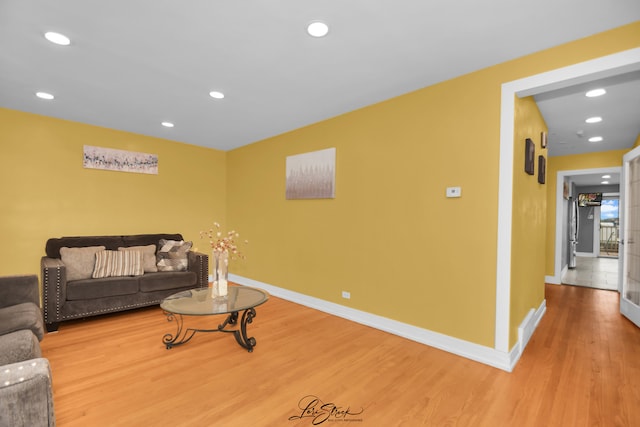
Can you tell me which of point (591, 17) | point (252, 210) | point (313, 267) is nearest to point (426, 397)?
point (313, 267)

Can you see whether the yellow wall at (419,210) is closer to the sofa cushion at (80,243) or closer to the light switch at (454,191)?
the light switch at (454,191)

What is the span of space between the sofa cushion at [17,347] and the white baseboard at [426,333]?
2.85 m

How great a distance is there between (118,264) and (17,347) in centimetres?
236

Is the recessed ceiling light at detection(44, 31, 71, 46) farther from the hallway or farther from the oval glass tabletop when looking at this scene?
the hallway

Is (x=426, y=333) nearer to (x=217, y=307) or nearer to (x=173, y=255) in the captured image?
(x=217, y=307)

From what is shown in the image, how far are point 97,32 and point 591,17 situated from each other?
3.44 metres

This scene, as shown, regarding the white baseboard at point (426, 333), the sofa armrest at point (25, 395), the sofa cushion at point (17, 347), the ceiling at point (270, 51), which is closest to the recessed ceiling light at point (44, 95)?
the ceiling at point (270, 51)

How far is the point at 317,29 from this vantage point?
2.12m

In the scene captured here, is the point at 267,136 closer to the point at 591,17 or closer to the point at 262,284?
the point at 262,284

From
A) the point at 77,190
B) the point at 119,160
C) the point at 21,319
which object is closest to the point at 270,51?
the point at 21,319

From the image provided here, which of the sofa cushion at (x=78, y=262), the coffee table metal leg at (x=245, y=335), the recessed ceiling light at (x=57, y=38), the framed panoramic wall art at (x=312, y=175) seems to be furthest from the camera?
the framed panoramic wall art at (x=312, y=175)

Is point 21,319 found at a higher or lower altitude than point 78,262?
lower

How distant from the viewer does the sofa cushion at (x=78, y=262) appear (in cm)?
359

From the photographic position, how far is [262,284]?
198 inches
